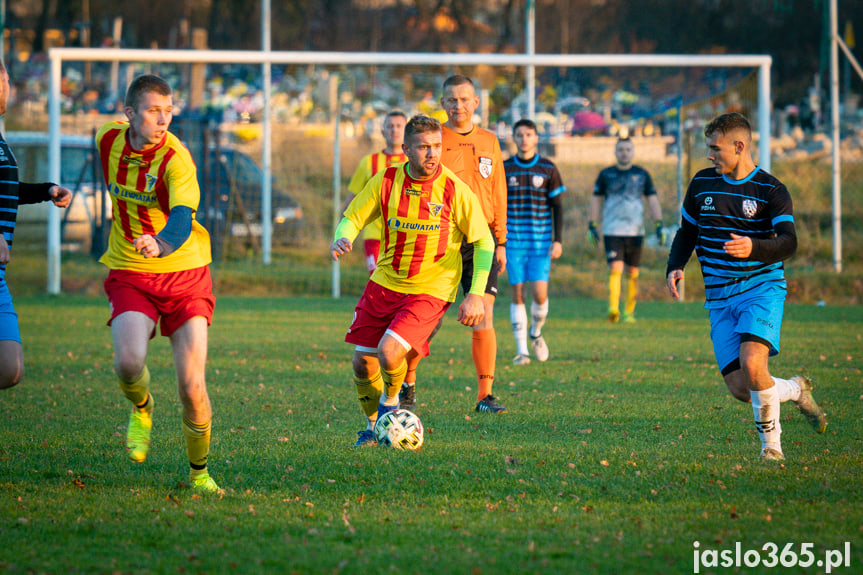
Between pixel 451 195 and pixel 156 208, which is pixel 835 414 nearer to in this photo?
pixel 451 195

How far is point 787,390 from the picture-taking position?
5586 millimetres

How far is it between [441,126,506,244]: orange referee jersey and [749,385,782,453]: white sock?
99.7 inches

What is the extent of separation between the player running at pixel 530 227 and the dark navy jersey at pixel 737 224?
13.4 feet

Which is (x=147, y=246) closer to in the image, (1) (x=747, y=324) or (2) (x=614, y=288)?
(1) (x=747, y=324)

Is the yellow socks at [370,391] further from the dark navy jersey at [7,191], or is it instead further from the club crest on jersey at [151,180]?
the dark navy jersey at [7,191]

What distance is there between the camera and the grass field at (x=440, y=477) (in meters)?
3.88

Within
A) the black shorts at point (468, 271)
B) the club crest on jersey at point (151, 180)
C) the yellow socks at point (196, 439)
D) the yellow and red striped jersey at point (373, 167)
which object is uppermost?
the yellow and red striped jersey at point (373, 167)

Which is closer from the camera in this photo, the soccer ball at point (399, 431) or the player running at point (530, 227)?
the soccer ball at point (399, 431)

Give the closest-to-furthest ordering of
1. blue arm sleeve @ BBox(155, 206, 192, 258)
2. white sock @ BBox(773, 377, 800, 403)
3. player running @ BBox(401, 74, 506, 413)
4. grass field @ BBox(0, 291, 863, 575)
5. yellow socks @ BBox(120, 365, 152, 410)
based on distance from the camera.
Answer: grass field @ BBox(0, 291, 863, 575) → blue arm sleeve @ BBox(155, 206, 192, 258) → yellow socks @ BBox(120, 365, 152, 410) → white sock @ BBox(773, 377, 800, 403) → player running @ BBox(401, 74, 506, 413)

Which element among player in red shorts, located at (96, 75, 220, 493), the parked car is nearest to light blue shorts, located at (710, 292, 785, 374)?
player in red shorts, located at (96, 75, 220, 493)

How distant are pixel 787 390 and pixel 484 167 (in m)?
2.72

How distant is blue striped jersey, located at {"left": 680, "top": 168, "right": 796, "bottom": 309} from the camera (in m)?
5.32

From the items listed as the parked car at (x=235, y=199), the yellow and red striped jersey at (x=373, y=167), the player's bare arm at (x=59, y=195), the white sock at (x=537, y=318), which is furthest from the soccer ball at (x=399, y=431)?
the parked car at (x=235, y=199)

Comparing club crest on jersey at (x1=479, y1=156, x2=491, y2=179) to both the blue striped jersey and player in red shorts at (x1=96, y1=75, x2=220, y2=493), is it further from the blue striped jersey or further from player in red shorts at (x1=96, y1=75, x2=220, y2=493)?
player in red shorts at (x1=96, y1=75, x2=220, y2=493)
